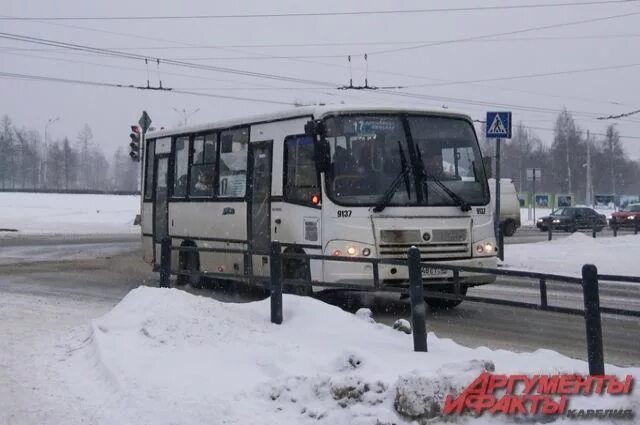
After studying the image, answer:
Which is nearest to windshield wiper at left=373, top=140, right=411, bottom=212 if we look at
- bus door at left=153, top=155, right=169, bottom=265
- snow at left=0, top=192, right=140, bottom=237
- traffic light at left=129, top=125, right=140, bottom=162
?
bus door at left=153, top=155, right=169, bottom=265

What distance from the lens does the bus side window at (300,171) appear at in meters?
12.1

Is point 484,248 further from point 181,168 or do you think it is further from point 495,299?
point 181,168

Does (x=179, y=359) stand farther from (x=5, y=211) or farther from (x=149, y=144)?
(x=5, y=211)

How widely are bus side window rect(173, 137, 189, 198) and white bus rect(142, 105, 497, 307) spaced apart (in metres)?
2.57

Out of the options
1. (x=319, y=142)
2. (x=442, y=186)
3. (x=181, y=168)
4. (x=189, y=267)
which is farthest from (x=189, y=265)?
(x=442, y=186)

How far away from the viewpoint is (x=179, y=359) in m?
7.29

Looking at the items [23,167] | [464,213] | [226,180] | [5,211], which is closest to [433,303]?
[464,213]

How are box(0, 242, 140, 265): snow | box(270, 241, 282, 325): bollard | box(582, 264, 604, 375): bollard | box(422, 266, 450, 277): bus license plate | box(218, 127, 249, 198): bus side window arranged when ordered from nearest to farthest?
box(582, 264, 604, 375): bollard, box(270, 241, 282, 325): bollard, box(422, 266, 450, 277): bus license plate, box(218, 127, 249, 198): bus side window, box(0, 242, 140, 265): snow

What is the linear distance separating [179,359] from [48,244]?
24.1 meters

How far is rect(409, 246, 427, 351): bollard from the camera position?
24.8 feet

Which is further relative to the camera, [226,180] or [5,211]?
[5,211]

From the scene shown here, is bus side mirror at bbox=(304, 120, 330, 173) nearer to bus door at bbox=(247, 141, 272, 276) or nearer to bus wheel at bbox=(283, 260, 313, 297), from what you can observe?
bus wheel at bbox=(283, 260, 313, 297)

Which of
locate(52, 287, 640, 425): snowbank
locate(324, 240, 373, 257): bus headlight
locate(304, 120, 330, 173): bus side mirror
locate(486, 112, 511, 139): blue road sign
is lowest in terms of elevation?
locate(52, 287, 640, 425): snowbank

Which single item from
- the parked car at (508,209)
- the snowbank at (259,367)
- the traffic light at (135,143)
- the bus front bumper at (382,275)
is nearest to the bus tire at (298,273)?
the bus front bumper at (382,275)
